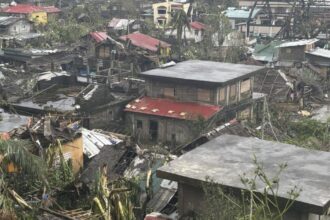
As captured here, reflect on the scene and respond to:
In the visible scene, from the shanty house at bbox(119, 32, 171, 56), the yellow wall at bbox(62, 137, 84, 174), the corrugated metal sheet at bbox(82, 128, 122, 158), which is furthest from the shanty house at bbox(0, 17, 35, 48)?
the yellow wall at bbox(62, 137, 84, 174)

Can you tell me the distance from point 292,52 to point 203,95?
60.5 feet

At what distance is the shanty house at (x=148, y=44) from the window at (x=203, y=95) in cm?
1995

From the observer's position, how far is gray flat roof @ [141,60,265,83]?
2878cm

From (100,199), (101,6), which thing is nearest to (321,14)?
(101,6)

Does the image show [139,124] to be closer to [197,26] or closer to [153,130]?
[153,130]

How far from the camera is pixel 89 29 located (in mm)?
61594

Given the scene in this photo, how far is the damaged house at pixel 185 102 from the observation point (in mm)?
27828

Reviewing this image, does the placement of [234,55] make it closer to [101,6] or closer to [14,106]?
[14,106]

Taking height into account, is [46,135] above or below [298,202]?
below

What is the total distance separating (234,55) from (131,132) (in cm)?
2164

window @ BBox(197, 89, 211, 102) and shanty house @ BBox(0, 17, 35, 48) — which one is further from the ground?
shanty house @ BBox(0, 17, 35, 48)

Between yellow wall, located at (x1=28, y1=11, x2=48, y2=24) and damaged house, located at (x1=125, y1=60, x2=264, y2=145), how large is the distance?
38.3 metres

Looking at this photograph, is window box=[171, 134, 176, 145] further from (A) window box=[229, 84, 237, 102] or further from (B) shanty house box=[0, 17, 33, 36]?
(B) shanty house box=[0, 17, 33, 36]

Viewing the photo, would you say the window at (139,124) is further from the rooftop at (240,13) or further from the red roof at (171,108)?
the rooftop at (240,13)
